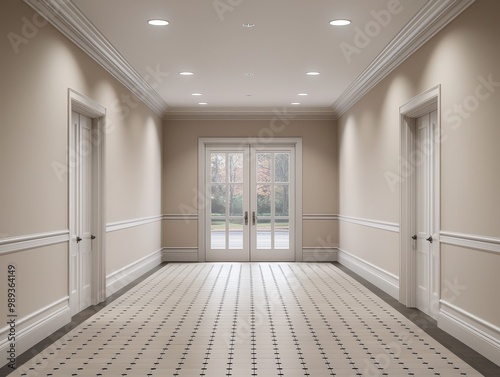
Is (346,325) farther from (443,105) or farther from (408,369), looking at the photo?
(443,105)

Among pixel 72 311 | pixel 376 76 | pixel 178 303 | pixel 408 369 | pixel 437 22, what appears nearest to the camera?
pixel 408 369

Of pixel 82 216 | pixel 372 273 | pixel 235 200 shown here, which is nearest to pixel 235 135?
pixel 235 200

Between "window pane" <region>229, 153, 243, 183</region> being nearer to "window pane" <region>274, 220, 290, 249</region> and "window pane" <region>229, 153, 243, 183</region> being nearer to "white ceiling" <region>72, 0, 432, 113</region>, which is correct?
"window pane" <region>274, 220, 290, 249</region>

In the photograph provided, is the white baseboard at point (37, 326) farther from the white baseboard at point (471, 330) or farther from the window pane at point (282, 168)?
the window pane at point (282, 168)

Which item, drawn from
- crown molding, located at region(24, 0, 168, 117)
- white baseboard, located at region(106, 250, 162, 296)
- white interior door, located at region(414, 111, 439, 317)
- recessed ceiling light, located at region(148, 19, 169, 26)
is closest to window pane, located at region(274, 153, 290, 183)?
white baseboard, located at region(106, 250, 162, 296)

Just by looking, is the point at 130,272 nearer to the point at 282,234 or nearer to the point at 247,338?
the point at 247,338

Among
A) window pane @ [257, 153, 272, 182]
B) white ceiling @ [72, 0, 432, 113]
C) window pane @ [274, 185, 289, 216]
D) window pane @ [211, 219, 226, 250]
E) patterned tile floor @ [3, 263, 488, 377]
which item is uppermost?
white ceiling @ [72, 0, 432, 113]

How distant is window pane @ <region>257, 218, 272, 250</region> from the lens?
1195 cm

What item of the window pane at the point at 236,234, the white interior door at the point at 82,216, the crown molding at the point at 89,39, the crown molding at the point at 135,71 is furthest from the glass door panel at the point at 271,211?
the white interior door at the point at 82,216

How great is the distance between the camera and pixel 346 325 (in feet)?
19.2

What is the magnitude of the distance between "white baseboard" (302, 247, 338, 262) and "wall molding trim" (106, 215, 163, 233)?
3.13m

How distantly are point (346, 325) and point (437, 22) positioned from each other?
317cm

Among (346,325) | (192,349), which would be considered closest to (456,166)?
(346,325)

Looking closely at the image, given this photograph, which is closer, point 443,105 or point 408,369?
point 408,369
